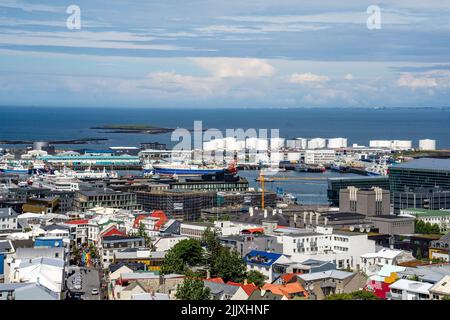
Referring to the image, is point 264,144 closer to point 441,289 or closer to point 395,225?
point 395,225

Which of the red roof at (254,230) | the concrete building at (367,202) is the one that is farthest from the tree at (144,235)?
the concrete building at (367,202)

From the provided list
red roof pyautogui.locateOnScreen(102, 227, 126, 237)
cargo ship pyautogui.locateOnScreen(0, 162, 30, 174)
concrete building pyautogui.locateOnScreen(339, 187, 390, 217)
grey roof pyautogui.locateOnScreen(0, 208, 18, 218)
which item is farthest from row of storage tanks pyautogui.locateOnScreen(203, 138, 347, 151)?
red roof pyautogui.locateOnScreen(102, 227, 126, 237)

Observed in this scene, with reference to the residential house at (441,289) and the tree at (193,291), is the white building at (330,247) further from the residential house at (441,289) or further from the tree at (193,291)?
the tree at (193,291)

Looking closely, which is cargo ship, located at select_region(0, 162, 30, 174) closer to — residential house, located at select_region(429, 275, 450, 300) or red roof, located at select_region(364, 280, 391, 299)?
red roof, located at select_region(364, 280, 391, 299)
